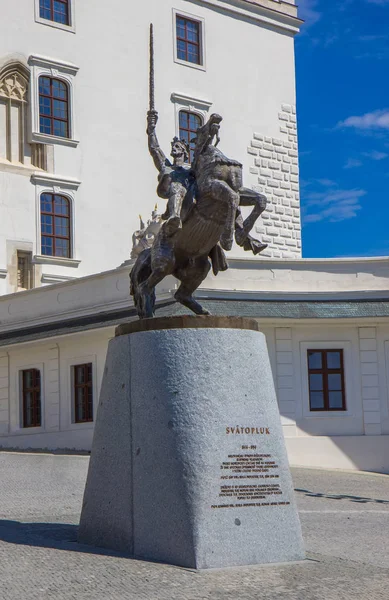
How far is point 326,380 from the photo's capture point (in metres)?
25.4

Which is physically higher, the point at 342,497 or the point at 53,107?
the point at 53,107

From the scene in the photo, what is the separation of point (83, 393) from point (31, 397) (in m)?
2.12

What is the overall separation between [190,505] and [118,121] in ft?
87.7

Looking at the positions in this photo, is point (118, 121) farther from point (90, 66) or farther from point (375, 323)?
point (375, 323)

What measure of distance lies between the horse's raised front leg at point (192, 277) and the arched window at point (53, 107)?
2254cm

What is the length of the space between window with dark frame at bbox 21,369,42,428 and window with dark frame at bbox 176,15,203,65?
13.9m

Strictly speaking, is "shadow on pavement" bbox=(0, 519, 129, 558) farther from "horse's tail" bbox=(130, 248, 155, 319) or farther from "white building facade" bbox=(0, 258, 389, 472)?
"white building facade" bbox=(0, 258, 389, 472)

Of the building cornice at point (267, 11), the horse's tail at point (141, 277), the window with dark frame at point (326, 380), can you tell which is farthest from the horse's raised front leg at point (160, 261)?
the building cornice at point (267, 11)

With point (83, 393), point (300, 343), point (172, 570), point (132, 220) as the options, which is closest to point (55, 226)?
point (132, 220)

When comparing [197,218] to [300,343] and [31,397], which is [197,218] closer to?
[300,343]

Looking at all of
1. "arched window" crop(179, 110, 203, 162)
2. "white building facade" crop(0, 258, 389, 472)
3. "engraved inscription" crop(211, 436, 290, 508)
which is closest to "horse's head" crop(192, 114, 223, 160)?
"engraved inscription" crop(211, 436, 290, 508)

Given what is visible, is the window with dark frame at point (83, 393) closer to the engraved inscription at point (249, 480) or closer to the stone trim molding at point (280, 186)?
the stone trim molding at point (280, 186)

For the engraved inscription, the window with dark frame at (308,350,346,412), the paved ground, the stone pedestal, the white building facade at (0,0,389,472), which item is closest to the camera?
the paved ground

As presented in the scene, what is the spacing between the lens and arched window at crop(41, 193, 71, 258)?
32031 mm
